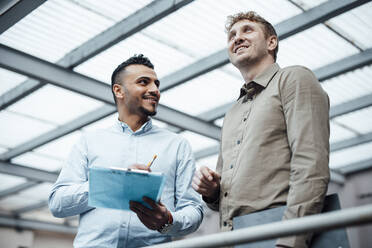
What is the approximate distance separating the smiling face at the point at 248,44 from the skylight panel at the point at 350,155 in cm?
890

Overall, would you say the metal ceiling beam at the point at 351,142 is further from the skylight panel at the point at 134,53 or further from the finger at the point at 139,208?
the finger at the point at 139,208

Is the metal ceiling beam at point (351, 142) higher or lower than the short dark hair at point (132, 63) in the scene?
higher

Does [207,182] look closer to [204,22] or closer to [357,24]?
[204,22]

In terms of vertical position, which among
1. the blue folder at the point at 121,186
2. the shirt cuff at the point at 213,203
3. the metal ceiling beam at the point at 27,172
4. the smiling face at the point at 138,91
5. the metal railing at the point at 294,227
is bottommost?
the metal railing at the point at 294,227

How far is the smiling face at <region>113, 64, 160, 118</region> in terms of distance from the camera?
3004 millimetres

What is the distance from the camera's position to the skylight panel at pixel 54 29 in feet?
19.7

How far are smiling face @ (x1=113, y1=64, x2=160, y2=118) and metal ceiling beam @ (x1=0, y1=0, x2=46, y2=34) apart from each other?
277 cm

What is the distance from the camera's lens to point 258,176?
6.67 feet

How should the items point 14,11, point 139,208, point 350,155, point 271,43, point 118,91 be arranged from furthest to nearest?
1. point 350,155
2. point 14,11
3. point 118,91
4. point 271,43
5. point 139,208

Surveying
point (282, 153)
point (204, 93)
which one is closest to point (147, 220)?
point (282, 153)

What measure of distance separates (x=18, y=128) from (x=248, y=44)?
775 centimetres

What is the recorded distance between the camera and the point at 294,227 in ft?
4.77

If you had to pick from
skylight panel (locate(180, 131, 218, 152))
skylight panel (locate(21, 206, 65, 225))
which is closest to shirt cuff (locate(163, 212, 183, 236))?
skylight panel (locate(180, 131, 218, 152))

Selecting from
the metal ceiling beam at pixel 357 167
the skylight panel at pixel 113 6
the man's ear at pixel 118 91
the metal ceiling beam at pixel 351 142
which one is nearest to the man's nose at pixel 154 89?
the man's ear at pixel 118 91
